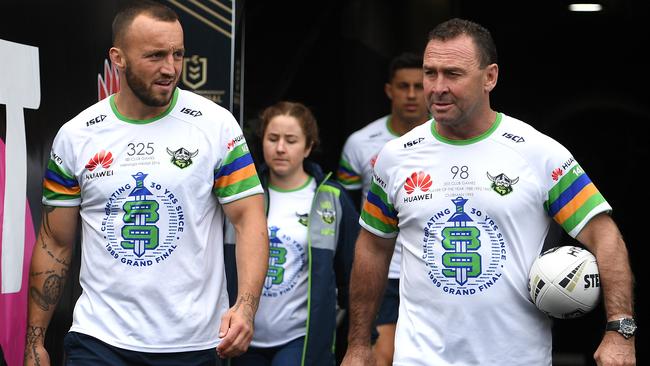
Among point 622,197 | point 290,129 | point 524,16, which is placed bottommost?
point 622,197

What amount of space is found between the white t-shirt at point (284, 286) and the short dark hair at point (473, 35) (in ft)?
5.82

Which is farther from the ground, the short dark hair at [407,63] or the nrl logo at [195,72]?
the short dark hair at [407,63]

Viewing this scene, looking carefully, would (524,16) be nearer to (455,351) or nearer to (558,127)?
(558,127)

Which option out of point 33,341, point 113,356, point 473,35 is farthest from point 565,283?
point 33,341

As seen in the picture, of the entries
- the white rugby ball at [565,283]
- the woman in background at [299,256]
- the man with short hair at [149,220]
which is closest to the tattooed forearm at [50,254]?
the man with short hair at [149,220]

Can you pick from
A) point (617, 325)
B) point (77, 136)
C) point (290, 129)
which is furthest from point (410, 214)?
point (290, 129)

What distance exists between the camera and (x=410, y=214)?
5051 millimetres

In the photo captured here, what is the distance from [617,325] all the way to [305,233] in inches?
87.5

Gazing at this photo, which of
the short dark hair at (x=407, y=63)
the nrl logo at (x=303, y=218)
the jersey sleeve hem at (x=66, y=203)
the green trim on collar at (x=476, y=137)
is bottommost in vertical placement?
the nrl logo at (x=303, y=218)

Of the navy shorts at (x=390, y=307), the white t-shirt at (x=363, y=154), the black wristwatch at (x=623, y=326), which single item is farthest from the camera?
the white t-shirt at (x=363, y=154)

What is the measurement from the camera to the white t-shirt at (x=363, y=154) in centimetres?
802

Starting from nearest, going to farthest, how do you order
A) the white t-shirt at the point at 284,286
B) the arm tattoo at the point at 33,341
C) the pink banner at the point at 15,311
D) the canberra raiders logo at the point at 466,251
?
the canberra raiders logo at the point at 466,251
the arm tattoo at the point at 33,341
the pink banner at the point at 15,311
the white t-shirt at the point at 284,286

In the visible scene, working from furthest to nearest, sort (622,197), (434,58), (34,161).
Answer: (622,197) → (34,161) → (434,58)

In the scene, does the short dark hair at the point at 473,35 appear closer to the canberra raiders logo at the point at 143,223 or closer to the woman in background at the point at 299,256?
the canberra raiders logo at the point at 143,223
